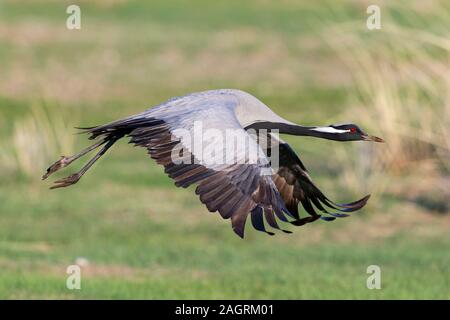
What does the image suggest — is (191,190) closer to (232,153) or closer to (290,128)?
(290,128)

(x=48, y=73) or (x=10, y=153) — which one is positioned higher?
(x=48, y=73)

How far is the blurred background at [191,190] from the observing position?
36.0ft

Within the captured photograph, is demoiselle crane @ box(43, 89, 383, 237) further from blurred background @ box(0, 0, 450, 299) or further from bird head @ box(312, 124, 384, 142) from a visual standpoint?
blurred background @ box(0, 0, 450, 299)

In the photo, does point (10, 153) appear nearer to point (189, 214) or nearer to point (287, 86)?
point (189, 214)

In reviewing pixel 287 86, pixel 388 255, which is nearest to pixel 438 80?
pixel 388 255

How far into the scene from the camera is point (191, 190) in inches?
615

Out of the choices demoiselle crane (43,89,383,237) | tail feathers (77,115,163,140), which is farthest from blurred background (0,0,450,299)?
tail feathers (77,115,163,140)

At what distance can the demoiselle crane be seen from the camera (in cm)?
666

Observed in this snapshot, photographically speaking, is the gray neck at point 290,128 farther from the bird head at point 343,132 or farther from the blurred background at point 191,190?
the blurred background at point 191,190

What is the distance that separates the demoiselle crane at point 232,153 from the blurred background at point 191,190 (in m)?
1.74

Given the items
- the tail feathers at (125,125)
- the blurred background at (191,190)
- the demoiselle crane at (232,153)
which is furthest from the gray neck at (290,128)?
the blurred background at (191,190)

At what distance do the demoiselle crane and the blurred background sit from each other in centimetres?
174

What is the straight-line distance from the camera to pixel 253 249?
1270 centimetres
